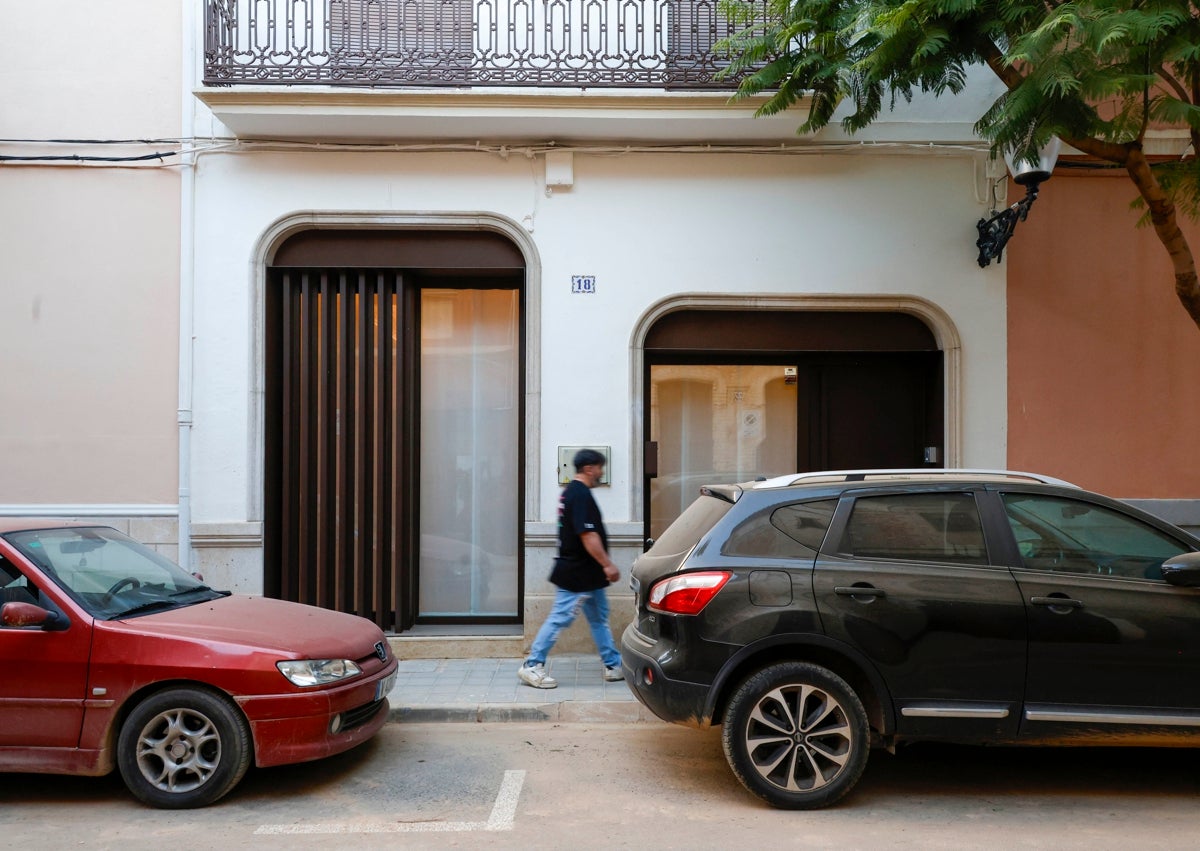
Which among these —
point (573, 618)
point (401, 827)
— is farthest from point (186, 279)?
point (401, 827)

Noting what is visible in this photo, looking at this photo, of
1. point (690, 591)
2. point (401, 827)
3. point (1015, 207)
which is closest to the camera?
point (401, 827)

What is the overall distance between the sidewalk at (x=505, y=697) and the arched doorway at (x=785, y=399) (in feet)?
6.69

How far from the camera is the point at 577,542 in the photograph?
6473 mm

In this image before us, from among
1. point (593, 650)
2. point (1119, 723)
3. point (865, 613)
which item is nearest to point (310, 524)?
point (593, 650)

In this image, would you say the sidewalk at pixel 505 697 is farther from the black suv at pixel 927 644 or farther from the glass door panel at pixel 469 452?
the black suv at pixel 927 644

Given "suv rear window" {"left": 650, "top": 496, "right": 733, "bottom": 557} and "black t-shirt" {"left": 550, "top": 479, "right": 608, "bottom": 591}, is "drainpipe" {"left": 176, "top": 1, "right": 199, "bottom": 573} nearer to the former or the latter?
"black t-shirt" {"left": 550, "top": 479, "right": 608, "bottom": 591}

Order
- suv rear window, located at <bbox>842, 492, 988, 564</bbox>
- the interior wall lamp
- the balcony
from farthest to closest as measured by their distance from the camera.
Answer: the balcony → the interior wall lamp → suv rear window, located at <bbox>842, 492, 988, 564</bbox>

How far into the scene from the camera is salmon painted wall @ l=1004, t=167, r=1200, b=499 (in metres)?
8.06

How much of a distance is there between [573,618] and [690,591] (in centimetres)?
223

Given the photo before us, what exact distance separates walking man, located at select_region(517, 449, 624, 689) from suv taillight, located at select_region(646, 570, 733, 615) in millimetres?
1713

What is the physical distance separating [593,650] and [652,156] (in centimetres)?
465

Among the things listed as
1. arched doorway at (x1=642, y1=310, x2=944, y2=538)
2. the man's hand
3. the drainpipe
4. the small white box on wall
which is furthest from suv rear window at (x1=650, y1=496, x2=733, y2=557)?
the drainpipe

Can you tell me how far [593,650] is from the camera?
7730 millimetres

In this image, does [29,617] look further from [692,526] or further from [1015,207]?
[1015,207]
